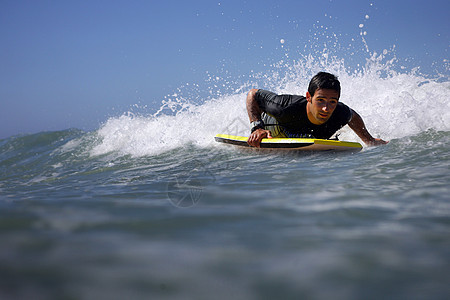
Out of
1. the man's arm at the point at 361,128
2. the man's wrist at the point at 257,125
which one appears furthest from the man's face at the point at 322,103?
the man's wrist at the point at 257,125

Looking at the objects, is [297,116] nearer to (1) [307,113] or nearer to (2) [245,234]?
(1) [307,113]

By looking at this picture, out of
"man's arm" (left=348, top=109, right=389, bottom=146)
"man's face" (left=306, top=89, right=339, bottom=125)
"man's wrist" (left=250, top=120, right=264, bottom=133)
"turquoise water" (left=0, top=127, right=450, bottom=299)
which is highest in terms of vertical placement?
"man's face" (left=306, top=89, right=339, bottom=125)

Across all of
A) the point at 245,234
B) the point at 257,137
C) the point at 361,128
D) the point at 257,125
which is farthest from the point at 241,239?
the point at 361,128

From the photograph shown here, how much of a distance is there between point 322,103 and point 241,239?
316 centimetres

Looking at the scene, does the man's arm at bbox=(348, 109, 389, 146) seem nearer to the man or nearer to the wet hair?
the man

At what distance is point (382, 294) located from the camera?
1044 millimetres

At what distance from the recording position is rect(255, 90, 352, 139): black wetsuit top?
4480 mm

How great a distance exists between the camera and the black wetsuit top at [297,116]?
4.48m

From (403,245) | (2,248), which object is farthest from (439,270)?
(2,248)

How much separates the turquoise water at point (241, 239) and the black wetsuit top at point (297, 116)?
1.69m

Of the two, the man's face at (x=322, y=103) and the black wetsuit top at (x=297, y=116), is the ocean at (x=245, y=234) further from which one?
the black wetsuit top at (x=297, y=116)

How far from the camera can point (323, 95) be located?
4.20 meters

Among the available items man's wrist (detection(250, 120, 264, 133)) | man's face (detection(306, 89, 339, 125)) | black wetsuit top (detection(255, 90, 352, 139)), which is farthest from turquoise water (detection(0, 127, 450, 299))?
man's wrist (detection(250, 120, 264, 133))

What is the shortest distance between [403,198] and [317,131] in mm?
2697
